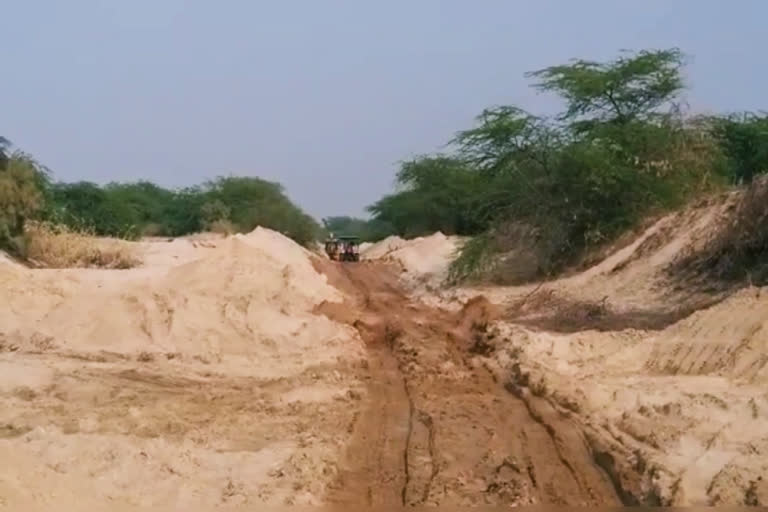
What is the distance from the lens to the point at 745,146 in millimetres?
39750

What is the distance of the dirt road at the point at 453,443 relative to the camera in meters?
8.72

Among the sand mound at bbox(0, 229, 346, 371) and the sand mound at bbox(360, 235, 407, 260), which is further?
the sand mound at bbox(360, 235, 407, 260)

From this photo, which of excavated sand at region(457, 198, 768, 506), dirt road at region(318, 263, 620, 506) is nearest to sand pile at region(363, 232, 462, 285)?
excavated sand at region(457, 198, 768, 506)

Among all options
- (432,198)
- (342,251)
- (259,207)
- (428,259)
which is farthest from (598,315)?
(259,207)

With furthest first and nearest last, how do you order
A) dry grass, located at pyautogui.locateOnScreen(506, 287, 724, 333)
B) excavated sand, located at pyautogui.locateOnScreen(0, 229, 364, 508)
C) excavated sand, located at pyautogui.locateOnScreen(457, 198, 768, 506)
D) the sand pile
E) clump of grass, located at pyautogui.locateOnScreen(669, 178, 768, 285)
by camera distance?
the sand pile, clump of grass, located at pyautogui.locateOnScreen(669, 178, 768, 285), dry grass, located at pyautogui.locateOnScreen(506, 287, 724, 333), excavated sand, located at pyautogui.locateOnScreen(0, 229, 364, 508), excavated sand, located at pyautogui.locateOnScreen(457, 198, 768, 506)

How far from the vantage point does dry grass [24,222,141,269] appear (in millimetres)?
26922

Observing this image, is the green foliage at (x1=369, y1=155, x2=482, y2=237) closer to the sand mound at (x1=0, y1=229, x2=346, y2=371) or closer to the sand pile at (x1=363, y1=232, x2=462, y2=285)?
the sand pile at (x1=363, y1=232, x2=462, y2=285)

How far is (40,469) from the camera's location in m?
→ 8.38

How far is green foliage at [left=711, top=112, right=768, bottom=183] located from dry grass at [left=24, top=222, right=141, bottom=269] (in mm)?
18864

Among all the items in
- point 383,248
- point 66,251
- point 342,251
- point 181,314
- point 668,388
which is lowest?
Answer: point 668,388

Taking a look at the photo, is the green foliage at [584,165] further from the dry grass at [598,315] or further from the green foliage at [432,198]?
the green foliage at [432,198]

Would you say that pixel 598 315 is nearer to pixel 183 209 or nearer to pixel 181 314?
pixel 181 314

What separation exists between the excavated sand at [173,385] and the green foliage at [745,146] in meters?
18.5

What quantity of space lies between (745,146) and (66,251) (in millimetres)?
23574
